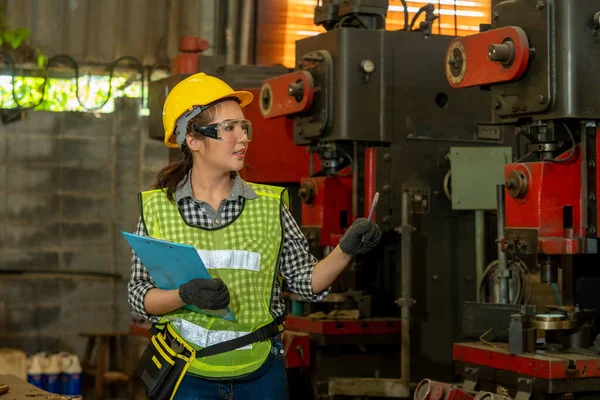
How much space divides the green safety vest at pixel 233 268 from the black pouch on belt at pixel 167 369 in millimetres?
22

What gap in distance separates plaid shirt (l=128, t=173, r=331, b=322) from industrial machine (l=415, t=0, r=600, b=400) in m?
1.06

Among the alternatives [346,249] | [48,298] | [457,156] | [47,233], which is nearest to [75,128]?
[47,233]

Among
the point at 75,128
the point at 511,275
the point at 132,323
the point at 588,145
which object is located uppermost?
the point at 75,128

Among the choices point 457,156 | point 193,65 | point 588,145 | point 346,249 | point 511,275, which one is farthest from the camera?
point 193,65

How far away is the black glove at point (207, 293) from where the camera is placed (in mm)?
2111

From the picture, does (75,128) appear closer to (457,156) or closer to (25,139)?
(25,139)

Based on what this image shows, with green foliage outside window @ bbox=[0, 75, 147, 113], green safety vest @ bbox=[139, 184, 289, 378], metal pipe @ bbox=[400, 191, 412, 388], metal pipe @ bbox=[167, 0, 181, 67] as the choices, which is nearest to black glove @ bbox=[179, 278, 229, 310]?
green safety vest @ bbox=[139, 184, 289, 378]

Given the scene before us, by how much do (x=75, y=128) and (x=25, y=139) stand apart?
1.00ft

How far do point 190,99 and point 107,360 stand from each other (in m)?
4.04

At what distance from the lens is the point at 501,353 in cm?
328

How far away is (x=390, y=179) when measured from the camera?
4348 mm

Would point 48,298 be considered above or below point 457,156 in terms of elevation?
below

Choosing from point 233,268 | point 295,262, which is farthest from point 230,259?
point 295,262

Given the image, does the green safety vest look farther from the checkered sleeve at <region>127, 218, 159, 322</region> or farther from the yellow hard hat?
the yellow hard hat
